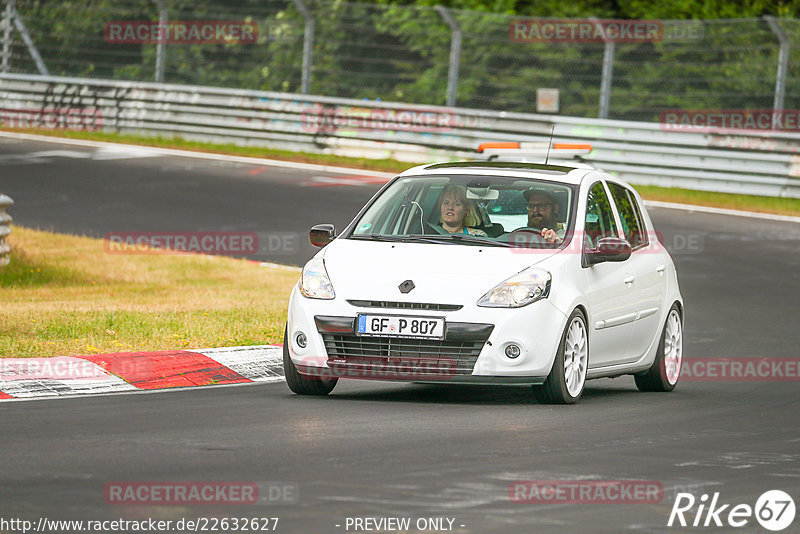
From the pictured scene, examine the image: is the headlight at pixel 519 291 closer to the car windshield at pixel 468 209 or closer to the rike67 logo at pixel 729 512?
the car windshield at pixel 468 209

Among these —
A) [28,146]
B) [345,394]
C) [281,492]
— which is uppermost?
[281,492]

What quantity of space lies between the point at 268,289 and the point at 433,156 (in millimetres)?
11986

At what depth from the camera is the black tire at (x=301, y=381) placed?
9.97 m

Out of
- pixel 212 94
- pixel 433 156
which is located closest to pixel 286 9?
pixel 212 94

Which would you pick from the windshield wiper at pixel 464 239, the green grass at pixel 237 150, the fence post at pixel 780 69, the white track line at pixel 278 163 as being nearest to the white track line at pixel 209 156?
the white track line at pixel 278 163

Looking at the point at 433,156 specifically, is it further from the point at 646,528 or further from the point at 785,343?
the point at 646,528

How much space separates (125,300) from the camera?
15156mm

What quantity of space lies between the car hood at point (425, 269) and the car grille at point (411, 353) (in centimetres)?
19

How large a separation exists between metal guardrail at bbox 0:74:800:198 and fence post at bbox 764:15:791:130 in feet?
1.52

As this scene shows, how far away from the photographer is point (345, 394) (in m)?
10.3

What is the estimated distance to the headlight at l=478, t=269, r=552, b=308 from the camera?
944 cm
